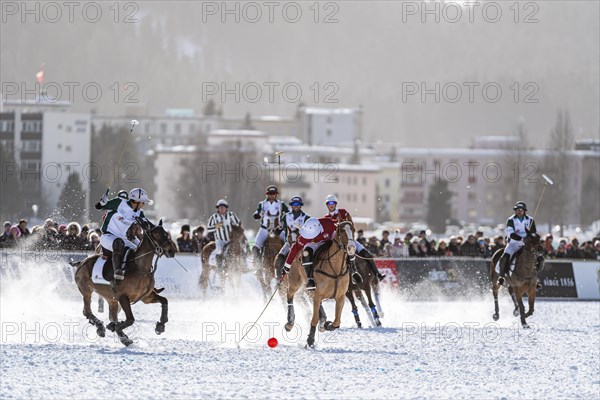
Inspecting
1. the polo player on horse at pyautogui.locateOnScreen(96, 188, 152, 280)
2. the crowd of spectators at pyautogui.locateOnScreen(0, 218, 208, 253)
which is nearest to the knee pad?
the polo player on horse at pyautogui.locateOnScreen(96, 188, 152, 280)

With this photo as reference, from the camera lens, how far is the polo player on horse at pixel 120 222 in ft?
62.6

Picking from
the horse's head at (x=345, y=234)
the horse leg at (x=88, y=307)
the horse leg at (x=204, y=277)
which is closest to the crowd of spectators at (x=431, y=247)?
the horse leg at (x=204, y=277)

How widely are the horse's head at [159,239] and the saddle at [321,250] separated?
213cm

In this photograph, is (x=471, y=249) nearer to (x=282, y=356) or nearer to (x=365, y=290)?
(x=365, y=290)

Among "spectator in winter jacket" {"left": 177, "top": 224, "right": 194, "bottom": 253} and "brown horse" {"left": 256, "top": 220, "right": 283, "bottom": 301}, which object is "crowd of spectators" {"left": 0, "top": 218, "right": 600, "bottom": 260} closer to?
"spectator in winter jacket" {"left": 177, "top": 224, "right": 194, "bottom": 253}

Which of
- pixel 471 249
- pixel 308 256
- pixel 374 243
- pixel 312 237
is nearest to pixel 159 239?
pixel 308 256

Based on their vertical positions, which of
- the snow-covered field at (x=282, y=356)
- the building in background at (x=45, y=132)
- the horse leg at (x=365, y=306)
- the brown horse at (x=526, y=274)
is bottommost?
the snow-covered field at (x=282, y=356)

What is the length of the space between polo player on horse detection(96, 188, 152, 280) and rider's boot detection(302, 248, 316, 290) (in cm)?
241

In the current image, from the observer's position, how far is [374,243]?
34094 millimetres

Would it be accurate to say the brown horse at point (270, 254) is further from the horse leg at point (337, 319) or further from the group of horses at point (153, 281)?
the horse leg at point (337, 319)

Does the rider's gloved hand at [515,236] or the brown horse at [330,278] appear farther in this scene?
the rider's gloved hand at [515,236]

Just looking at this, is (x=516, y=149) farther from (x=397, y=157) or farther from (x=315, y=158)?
(x=397, y=157)

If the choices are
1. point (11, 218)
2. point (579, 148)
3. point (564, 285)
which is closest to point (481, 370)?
point (564, 285)

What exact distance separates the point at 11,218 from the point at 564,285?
53.5m
